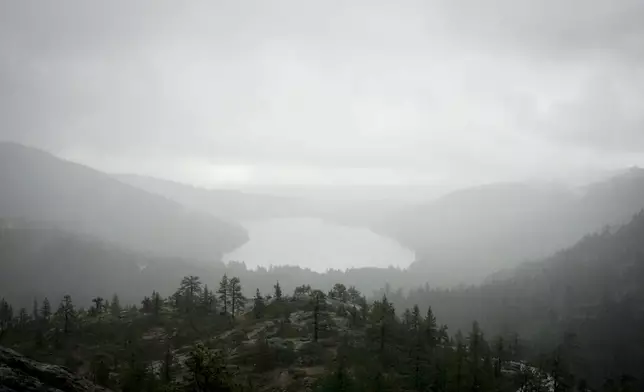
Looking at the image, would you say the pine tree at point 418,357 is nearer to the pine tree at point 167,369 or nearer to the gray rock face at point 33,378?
the pine tree at point 167,369

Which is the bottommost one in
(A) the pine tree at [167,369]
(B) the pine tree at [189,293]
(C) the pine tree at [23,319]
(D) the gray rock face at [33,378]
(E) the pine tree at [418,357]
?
(C) the pine tree at [23,319]

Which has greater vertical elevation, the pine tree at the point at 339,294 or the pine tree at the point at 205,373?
the pine tree at the point at 205,373

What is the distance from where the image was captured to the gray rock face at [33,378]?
991 inches

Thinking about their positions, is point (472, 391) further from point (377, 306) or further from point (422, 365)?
point (377, 306)

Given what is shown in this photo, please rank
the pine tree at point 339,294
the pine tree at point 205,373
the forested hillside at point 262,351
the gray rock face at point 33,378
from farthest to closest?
the pine tree at point 339,294, the forested hillside at point 262,351, the pine tree at point 205,373, the gray rock face at point 33,378

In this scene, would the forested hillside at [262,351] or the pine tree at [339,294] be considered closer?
the forested hillside at [262,351]

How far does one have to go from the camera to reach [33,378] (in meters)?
26.8

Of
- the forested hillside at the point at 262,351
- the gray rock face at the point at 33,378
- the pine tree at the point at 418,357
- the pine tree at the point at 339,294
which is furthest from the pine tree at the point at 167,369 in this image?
the pine tree at the point at 339,294

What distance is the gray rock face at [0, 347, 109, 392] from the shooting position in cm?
2517

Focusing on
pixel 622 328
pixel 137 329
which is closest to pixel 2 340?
pixel 137 329

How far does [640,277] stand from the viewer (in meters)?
183

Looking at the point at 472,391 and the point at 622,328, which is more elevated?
the point at 472,391

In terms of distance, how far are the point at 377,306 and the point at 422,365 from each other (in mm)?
31446

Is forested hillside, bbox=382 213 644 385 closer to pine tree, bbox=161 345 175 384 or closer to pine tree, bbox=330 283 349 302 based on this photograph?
pine tree, bbox=330 283 349 302
